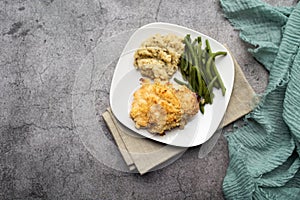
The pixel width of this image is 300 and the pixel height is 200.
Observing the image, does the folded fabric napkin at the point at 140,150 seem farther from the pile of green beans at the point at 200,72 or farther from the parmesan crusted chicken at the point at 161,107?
the pile of green beans at the point at 200,72

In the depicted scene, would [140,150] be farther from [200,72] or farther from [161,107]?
[200,72]

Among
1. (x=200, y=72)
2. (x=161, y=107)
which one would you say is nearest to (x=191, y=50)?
(x=200, y=72)

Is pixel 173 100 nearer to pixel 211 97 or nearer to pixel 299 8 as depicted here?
pixel 211 97

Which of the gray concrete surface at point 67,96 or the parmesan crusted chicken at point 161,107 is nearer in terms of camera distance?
the parmesan crusted chicken at point 161,107


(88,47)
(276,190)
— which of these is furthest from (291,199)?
(88,47)

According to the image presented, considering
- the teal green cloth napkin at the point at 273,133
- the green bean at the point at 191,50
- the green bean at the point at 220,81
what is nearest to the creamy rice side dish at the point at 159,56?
the green bean at the point at 191,50

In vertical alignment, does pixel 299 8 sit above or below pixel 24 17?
above
